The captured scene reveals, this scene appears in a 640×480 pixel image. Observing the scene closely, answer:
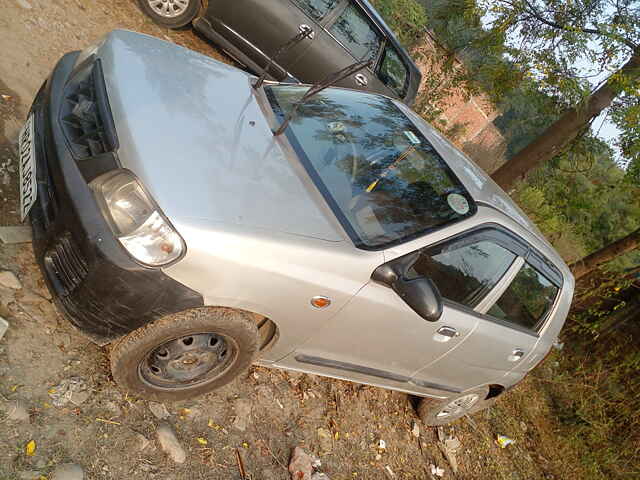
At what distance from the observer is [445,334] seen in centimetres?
311

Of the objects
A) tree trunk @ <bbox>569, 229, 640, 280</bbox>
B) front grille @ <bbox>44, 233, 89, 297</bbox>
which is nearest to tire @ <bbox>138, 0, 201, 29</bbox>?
front grille @ <bbox>44, 233, 89, 297</bbox>

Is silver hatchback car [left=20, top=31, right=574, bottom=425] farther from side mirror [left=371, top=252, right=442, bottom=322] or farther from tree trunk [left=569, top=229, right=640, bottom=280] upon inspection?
tree trunk [left=569, top=229, right=640, bottom=280]

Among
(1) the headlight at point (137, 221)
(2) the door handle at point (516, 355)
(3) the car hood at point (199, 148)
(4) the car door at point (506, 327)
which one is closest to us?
(1) the headlight at point (137, 221)

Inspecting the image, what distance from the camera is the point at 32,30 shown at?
15.3 feet

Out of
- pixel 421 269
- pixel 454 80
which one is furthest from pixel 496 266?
pixel 454 80

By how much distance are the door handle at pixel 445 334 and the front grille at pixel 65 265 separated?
6.63 ft

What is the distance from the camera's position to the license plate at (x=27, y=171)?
247 cm

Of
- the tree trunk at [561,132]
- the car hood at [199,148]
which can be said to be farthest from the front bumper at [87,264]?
the tree trunk at [561,132]

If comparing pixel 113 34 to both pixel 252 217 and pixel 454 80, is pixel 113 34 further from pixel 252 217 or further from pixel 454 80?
pixel 454 80

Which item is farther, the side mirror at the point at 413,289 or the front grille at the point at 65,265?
the side mirror at the point at 413,289

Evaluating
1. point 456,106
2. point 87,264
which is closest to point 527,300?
point 87,264

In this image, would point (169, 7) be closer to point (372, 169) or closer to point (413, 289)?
point (372, 169)

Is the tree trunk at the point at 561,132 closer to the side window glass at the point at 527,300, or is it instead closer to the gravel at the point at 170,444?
the side window glass at the point at 527,300

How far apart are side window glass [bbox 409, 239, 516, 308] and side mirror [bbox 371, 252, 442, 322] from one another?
0.50ft
